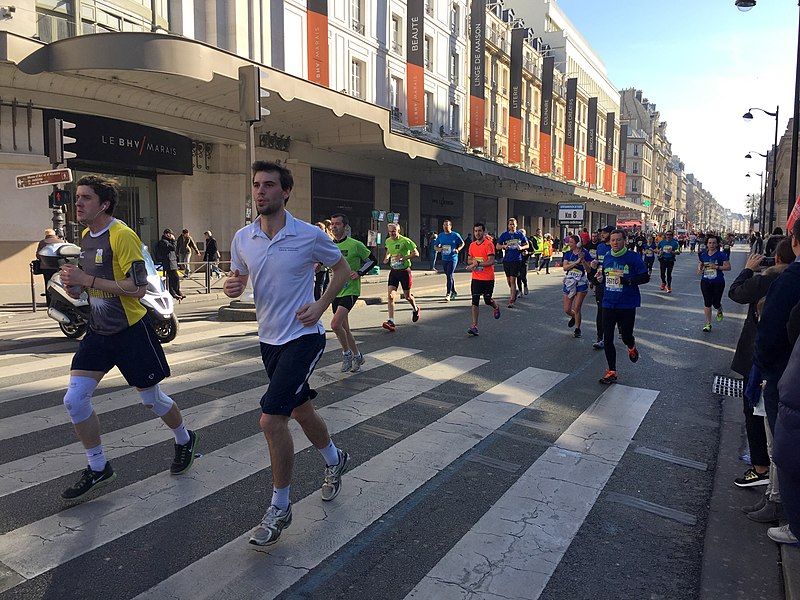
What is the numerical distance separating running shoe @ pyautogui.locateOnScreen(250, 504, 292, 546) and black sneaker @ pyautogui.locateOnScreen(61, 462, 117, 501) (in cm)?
127

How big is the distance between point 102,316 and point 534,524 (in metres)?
2.92

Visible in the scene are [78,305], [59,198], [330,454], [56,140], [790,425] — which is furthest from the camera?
[59,198]

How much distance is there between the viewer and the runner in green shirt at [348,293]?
7051 mm

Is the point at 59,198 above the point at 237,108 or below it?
below

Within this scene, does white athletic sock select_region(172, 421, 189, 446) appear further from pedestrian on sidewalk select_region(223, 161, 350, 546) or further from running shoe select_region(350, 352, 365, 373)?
running shoe select_region(350, 352, 365, 373)

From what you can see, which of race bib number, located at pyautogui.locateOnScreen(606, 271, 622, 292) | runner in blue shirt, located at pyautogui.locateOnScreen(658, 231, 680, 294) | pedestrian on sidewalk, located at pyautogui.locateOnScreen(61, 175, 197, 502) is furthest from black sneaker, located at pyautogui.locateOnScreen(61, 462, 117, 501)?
runner in blue shirt, located at pyautogui.locateOnScreen(658, 231, 680, 294)

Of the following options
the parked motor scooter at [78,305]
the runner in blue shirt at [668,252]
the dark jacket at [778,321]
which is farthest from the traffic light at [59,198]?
the runner in blue shirt at [668,252]

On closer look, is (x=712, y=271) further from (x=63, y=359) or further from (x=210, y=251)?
(x=210, y=251)

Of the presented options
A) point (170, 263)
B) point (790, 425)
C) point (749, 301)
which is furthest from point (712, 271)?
point (170, 263)

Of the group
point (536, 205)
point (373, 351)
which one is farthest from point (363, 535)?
point (536, 205)

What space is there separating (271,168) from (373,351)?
5.47 meters

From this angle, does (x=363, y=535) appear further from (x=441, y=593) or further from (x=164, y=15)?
(x=164, y=15)

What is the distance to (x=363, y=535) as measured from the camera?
11.3ft

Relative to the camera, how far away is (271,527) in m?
3.26
